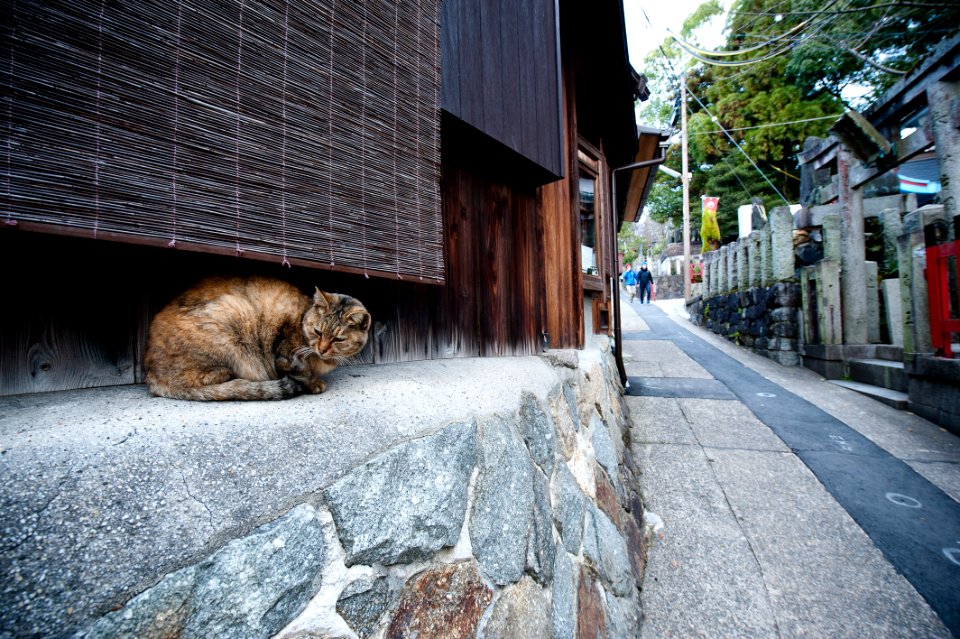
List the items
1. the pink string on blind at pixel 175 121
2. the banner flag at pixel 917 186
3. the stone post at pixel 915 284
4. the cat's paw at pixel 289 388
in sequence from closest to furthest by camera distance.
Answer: the pink string on blind at pixel 175 121
the cat's paw at pixel 289 388
the stone post at pixel 915 284
the banner flag at pixel 917 186

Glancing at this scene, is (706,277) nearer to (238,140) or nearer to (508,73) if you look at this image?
(508,73)

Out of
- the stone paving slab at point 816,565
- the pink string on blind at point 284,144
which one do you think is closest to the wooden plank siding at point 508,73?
the pink string on blind at point 284,144

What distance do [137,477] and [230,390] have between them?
467 millimetres

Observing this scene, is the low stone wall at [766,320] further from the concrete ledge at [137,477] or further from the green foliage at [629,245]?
the green foliage at [629,245]

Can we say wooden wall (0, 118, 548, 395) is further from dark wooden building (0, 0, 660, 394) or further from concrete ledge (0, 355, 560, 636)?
concrete ledge (0, 355, 560, 636)

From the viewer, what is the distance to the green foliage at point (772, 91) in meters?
11.8

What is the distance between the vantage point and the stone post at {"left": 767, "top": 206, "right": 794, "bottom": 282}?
812cm

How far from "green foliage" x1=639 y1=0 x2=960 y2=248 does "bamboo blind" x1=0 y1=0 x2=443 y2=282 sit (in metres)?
15.0

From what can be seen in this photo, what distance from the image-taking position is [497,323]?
2.86 metres

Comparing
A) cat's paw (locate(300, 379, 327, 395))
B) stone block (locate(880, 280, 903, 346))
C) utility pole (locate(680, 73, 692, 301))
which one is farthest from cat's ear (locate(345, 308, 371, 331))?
utility pole (locate(680, 73, 692, 301))

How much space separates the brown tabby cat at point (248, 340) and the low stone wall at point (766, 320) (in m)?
9.09

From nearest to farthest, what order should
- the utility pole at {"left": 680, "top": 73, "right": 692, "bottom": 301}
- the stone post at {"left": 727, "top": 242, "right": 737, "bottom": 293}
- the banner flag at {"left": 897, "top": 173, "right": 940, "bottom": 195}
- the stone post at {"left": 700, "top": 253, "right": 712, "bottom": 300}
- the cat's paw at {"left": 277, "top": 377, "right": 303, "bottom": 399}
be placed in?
the cat's paw at {"left": 277, "top": 377, "right": 303, "bottom": 399}
the stone post at {"left": 727, "top": 242, "right": 737, "bottom": 293}
the stone post at {"left": 700, "top": 253, "right": 712, "bottom": 300}
the banner flag at {"left": 897, "top": 173, "right": 940, "bottom": 195}
the utility pole at {"left": 680, "top": 73, "right": 692, "bottom": 301}

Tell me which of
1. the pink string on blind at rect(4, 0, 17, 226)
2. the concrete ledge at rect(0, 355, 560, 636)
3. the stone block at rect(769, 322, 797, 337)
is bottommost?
the concrete ledge at rect(0, 355, 560, 636)

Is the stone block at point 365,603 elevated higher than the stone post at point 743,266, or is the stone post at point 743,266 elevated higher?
the stone post at point 743,266
